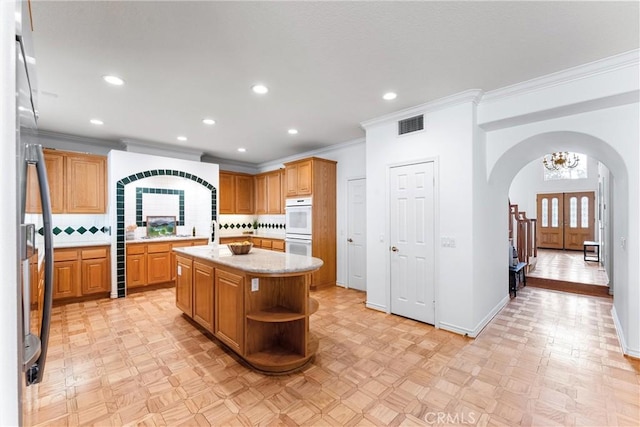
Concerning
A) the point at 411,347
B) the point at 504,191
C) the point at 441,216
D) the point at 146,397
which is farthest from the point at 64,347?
the point at 504,191

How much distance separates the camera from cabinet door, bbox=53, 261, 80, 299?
432cm

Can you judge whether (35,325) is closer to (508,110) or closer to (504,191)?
(508,110)

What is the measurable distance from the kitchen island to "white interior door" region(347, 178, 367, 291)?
7.53 feet

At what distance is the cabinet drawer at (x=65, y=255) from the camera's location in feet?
14.3

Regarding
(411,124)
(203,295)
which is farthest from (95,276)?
(411,124)

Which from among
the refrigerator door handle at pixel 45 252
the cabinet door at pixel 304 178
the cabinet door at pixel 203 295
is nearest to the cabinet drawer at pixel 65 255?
the cabinet door at pixel 203 295

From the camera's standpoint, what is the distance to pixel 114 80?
285 cm

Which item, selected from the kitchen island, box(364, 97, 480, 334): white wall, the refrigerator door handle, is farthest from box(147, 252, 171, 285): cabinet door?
the refrigerator door handle

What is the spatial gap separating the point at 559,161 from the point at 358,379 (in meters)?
7.78

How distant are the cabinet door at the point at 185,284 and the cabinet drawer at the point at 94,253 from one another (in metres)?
1.88

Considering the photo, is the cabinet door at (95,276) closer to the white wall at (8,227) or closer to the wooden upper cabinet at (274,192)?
the wooden upper cabinet at (274,192)

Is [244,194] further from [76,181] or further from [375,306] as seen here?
[375,306]

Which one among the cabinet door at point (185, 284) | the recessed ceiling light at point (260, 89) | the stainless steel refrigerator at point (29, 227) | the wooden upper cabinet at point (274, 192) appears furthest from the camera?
the wooden upper cabinet at point (274, 192)

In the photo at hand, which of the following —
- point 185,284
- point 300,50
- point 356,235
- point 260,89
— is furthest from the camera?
point 356,235
